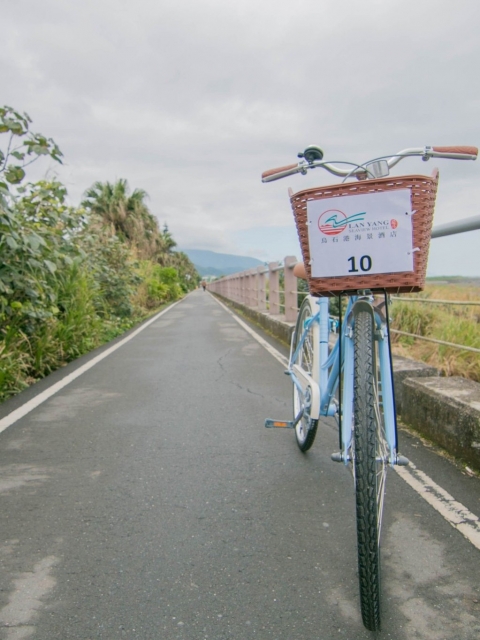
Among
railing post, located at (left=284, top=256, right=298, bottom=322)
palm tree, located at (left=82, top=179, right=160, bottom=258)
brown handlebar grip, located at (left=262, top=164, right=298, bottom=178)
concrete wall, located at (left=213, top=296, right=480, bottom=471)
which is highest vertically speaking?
palm tree, located at (left=82, top=179, right=160, bottom=258)

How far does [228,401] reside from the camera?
18.1 feet

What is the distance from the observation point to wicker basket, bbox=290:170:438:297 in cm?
235

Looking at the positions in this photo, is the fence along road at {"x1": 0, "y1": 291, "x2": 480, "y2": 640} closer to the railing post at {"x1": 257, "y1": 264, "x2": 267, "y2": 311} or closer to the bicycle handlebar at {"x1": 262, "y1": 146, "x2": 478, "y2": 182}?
the bicycle handlebar at {"x1": 262, "y1": 146, "x2": 478, "y2": 182}

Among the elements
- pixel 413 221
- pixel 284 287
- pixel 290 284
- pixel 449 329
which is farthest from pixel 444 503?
pixel 284 287

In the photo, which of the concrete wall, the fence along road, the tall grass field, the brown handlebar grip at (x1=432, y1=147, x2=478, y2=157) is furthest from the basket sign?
the tall grass field

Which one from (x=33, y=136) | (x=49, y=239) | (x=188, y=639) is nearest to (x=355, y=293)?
(x=188, y=639)

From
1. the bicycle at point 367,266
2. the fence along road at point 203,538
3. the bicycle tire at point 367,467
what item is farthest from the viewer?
the bicycle at point 367,266

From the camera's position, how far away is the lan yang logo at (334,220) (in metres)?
2.43

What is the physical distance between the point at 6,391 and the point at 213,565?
4.04 m

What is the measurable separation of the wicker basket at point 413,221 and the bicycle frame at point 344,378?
11 cm

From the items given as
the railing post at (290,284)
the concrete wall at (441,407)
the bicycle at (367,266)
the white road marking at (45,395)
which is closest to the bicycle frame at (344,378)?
the bicycle at (367,266)

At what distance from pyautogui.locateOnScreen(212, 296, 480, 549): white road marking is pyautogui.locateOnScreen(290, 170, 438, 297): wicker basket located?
1.22 meters

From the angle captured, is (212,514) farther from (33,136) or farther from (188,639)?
(33,136)

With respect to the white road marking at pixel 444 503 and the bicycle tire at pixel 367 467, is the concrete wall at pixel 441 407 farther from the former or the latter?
the bicycle tire at pixel 367 467
